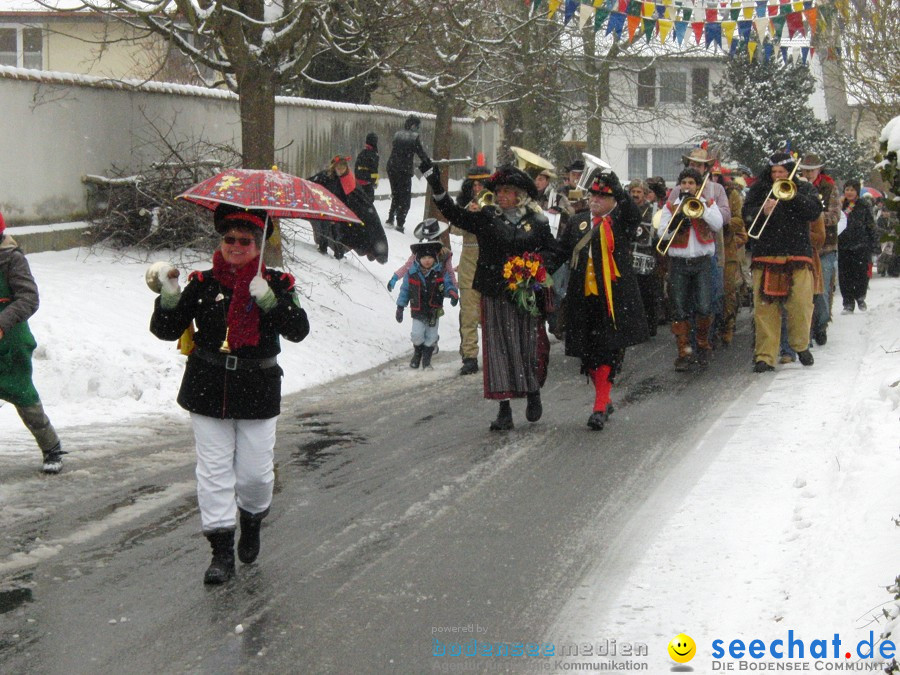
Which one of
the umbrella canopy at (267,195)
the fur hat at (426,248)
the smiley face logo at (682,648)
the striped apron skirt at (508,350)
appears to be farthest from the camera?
the fur hat at (426,248)

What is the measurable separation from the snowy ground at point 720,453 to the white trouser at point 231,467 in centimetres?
153

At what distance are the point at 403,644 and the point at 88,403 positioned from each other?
18.9ft

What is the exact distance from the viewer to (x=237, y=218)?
5719 mm

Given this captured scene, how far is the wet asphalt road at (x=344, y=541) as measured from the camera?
496 centimetres

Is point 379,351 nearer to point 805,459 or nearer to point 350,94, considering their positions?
point 805,459

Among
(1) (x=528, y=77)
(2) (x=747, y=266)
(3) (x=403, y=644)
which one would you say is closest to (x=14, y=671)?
(3) (x=403, y=644)

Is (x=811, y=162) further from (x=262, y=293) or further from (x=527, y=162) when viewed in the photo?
(x=262, y=293)

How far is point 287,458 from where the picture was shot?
836 cm

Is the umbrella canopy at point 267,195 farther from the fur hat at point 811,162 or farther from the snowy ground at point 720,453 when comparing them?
the fur hat at point 811,162

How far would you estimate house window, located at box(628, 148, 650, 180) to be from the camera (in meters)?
52.5

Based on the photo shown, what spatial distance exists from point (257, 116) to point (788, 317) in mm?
6100

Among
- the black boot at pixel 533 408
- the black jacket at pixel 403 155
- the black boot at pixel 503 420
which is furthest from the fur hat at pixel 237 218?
the black jacket at pixel 403 155

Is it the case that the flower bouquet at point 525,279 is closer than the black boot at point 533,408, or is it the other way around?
the flower bouquet at point 525,279

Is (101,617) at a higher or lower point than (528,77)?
lower
